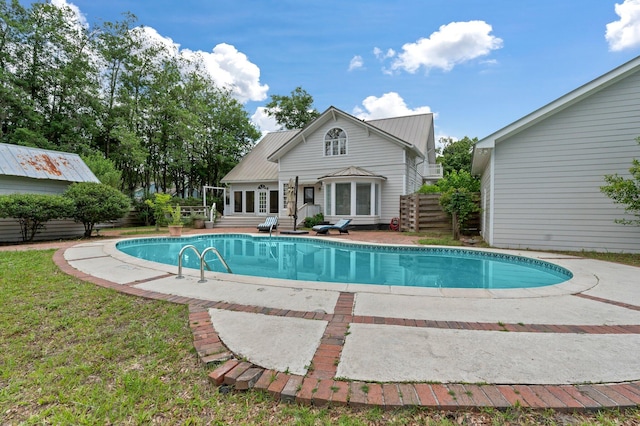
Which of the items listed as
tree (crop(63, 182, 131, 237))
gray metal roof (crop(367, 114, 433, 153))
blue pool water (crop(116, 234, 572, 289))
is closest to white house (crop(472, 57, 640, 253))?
blue pool water (crop(116, 234, 572, 289))

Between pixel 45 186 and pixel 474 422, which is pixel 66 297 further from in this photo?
pixel 45 186

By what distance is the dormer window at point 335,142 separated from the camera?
688 inches

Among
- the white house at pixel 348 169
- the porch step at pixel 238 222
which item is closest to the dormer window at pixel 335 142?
the white house at pixel 348 169

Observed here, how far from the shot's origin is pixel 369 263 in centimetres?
844

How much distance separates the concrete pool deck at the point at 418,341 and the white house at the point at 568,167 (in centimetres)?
441

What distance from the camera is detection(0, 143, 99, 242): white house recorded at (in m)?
10.9

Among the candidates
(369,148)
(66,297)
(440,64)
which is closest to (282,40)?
(369,148)

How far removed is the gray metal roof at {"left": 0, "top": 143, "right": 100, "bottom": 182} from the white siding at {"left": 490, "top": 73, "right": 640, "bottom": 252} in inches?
649

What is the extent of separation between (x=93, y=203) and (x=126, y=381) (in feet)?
38.0

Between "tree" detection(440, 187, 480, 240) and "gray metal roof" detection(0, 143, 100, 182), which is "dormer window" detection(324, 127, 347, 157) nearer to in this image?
"tree" detection(440, 187, 480, 240)

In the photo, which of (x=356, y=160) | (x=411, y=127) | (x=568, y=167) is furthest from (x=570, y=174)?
(x=411, y=127)

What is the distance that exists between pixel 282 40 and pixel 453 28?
8457 millimetres

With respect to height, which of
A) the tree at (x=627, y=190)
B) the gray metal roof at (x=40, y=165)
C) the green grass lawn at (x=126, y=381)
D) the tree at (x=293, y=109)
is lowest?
the green grass lawn at (x=126, y=381)

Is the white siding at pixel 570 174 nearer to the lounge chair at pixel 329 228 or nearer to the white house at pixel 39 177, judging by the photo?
the lounge chair at pixel 329 228
